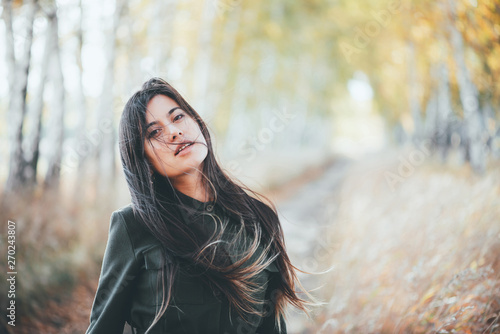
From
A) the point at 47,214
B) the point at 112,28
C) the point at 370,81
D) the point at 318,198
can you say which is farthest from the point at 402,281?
the point at 370,81

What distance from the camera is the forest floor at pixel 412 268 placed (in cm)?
202

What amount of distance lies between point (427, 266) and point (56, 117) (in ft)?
16.9

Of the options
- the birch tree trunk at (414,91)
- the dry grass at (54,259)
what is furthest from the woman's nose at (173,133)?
the birch tree trunk at (414,91)

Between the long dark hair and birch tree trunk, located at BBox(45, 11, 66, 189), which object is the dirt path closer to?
the long dark hair

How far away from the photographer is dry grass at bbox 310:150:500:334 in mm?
1982

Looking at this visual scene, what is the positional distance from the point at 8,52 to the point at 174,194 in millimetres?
3450

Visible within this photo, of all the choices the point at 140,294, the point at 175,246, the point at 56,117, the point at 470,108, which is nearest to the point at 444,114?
the point at 470,108

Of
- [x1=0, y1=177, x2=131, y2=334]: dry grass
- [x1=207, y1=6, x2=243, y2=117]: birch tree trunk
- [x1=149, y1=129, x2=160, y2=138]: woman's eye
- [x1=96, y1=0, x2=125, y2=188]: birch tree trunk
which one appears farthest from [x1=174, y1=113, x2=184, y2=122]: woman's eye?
[x1=207, y1=6, x2=243, y2=117]: birch tree trunk

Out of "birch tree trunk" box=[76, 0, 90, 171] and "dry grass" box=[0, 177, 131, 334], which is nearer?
"dry grass" box=[0, 177, 131, 334]

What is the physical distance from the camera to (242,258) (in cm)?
145

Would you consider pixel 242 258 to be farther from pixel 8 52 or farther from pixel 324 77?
pixel 324 77

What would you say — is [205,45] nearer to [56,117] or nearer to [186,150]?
[56,117]

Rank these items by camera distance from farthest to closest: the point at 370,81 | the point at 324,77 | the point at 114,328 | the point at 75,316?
the point at 324,77, the point at 370,81, the point at 75,316, the point at 114,328

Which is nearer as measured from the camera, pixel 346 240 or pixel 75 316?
pixel 75 316
